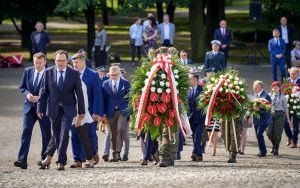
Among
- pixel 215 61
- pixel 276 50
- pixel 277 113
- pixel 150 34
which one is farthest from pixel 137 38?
pixel 277 113

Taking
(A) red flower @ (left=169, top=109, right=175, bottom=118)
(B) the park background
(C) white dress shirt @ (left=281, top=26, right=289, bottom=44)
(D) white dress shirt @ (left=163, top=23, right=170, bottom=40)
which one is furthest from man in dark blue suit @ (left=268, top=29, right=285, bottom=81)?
(A) red flower @ (left=169, top=109, right=175, bottom=118)

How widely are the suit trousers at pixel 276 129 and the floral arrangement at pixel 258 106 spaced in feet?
2.26

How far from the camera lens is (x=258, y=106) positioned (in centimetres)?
2089

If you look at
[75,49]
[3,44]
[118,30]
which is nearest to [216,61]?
[75,49]

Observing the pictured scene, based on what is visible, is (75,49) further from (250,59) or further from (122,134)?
(122,134)

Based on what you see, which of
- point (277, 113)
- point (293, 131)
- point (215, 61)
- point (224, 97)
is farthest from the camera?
point (215, 61)

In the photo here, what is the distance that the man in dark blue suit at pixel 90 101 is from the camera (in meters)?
17.0

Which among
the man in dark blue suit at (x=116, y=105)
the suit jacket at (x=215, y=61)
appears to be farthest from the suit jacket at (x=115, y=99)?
the suit jacket at (x=215, y=61)

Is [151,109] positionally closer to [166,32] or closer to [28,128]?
[28,128]

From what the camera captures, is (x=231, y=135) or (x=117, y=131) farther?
(x=117, y=131)

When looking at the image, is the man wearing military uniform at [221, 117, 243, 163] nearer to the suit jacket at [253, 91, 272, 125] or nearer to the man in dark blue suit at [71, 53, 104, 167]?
the suit jacket at [253, 91, 272, 125]

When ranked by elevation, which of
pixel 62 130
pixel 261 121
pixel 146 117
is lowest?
pixel 261 121

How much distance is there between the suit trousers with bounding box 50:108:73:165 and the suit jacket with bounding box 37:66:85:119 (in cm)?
7

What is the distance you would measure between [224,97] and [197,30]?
20553mm
